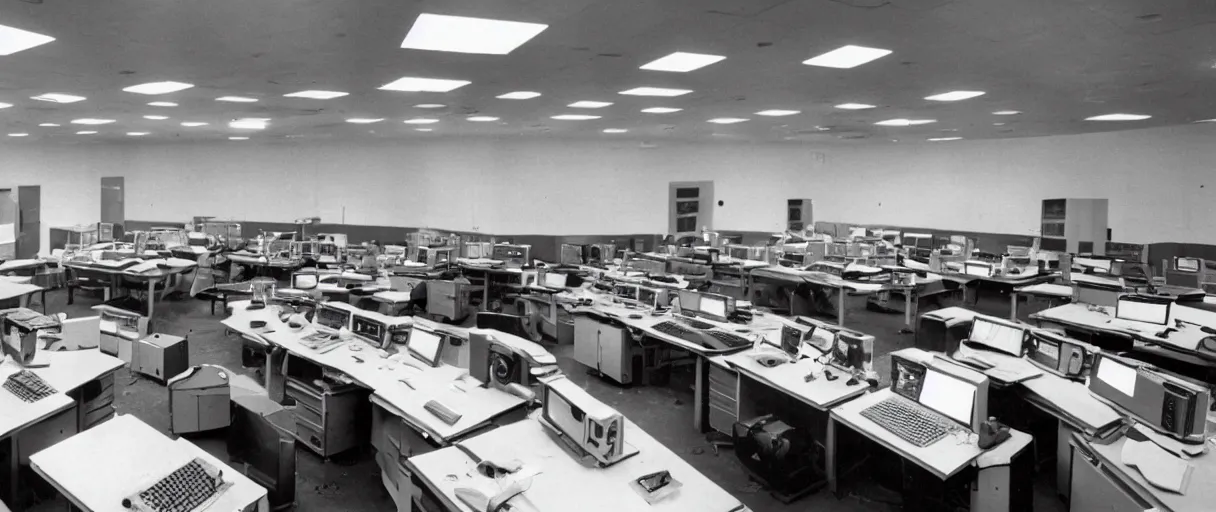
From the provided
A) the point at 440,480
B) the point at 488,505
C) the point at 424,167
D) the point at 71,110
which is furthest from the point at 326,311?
the point at 424,167

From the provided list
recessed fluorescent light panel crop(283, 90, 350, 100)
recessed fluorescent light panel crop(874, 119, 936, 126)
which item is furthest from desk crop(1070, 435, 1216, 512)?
recessed fluorescent light panel crop(874, 119, 936, 126)

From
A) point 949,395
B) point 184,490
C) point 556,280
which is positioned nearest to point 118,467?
point 184,490

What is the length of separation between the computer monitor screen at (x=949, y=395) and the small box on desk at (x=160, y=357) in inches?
263

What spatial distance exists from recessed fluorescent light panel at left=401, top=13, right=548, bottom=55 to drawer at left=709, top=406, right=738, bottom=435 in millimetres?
3240

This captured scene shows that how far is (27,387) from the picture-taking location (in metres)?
4.10

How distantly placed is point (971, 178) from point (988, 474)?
574 inches

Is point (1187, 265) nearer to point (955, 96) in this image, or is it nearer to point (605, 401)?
point (955, 96)

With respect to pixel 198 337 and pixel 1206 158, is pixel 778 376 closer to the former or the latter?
pixel 198 337

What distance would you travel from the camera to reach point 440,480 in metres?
3.01

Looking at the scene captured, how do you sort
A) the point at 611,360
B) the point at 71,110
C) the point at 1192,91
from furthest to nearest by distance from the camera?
1. the point at 71,110
2. the point at 1192,91
3. the point at 611,360

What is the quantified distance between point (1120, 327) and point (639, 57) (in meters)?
5.60

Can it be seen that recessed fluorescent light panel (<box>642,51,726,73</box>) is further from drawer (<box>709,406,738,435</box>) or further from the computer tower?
the computer tower

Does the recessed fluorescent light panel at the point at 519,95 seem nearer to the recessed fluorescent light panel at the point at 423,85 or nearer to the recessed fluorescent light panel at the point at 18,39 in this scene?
the recessed fluorescent light panel at the point at 423,85

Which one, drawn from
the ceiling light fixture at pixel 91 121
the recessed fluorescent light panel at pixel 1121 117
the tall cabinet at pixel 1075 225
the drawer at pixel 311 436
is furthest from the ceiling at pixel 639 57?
the tall cabinet at pixel 1075 225
